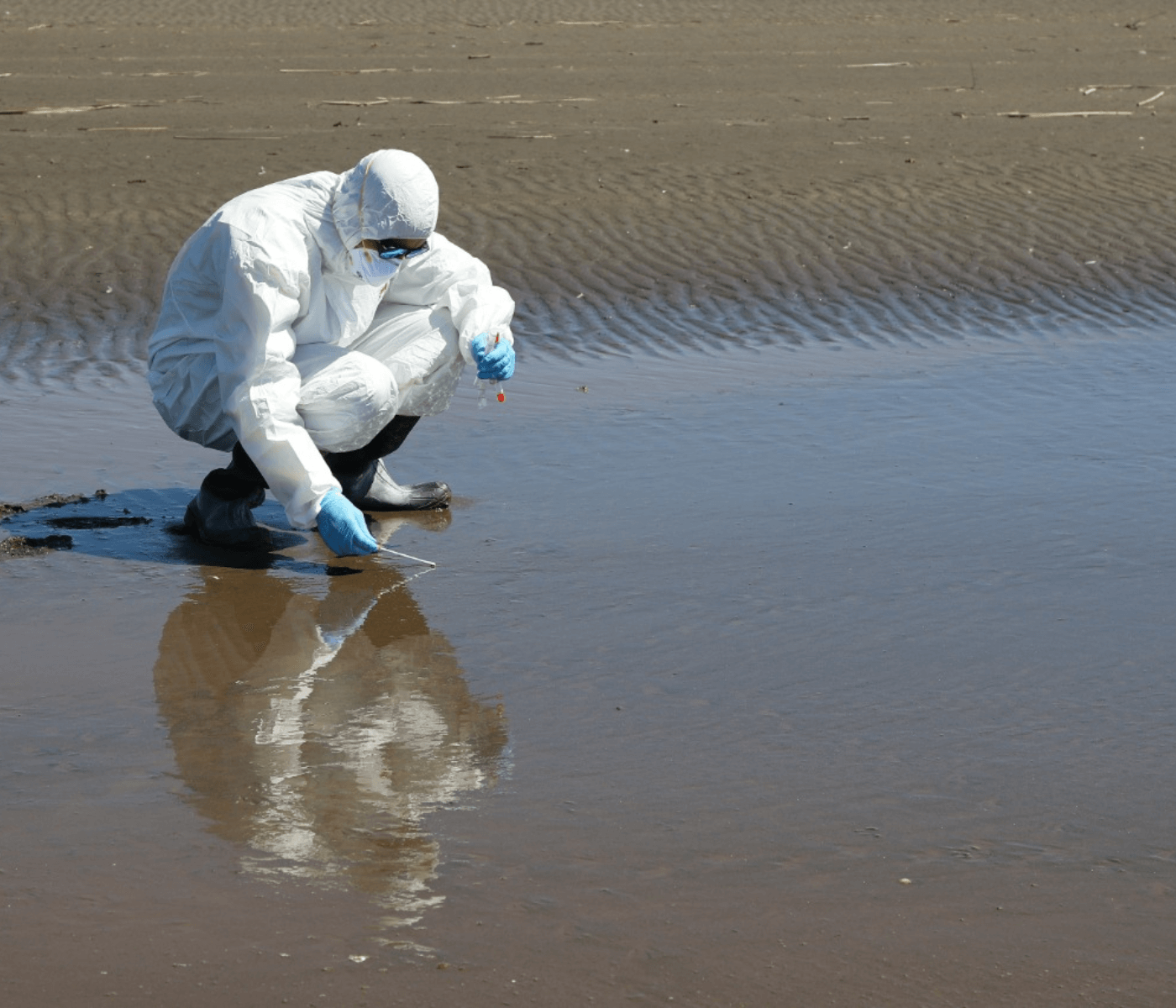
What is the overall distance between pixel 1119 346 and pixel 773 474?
269cm

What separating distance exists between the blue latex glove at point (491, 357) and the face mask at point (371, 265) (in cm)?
35

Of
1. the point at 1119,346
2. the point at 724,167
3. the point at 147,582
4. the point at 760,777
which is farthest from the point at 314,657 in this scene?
the point at 724,167

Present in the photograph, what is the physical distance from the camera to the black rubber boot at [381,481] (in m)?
4.95

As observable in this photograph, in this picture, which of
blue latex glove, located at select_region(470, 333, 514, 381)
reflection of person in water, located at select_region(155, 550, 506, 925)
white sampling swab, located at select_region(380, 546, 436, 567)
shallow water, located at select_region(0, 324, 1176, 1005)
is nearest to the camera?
shallow water, located at select_region(0, 324, 1176, 1005)

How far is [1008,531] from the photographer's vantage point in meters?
4.99

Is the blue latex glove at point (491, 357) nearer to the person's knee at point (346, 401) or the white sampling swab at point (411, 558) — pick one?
the person's knee at point (346, 401)

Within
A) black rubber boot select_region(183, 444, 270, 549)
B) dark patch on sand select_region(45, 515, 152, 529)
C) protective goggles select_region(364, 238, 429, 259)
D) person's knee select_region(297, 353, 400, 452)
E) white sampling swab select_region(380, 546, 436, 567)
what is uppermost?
protective goggles select_region(364, 238, 429, 259)

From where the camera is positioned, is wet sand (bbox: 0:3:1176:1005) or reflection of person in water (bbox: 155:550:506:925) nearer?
wet sand (bbox: 0:3:1176:1005)

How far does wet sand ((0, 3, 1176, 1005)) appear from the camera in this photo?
2773 millimetres

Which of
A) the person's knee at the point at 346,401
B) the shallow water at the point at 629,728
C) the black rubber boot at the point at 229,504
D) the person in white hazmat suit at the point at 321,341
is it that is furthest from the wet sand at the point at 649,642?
the person's knee at the point at 346,401

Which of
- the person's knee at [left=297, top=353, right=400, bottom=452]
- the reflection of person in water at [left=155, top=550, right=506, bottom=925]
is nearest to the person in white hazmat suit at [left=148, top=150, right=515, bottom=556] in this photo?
the person's knee at [left=297, top=353, right=400, bottom=452]

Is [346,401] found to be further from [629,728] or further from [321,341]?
[629,728]

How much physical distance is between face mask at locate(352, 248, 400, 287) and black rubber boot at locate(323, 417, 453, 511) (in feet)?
1.52

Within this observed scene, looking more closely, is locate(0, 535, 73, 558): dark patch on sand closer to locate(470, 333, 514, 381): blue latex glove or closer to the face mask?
the face mask
